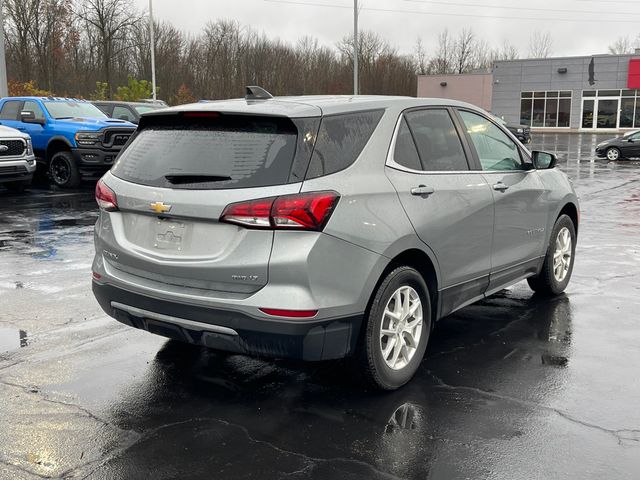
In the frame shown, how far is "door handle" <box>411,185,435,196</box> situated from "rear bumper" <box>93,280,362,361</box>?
94 centimetres

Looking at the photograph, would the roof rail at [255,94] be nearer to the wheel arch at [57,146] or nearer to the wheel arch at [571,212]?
the wheel arch at [571,212]

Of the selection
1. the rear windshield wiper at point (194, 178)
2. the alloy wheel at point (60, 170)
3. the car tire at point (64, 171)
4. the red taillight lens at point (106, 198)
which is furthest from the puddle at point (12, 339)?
the alloy wheel at point (60, 170)

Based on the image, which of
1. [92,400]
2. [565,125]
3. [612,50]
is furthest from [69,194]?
[612,50]

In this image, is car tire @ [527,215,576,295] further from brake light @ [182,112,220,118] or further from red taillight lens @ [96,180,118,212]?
red taillight lens @ [96,180,118,212]

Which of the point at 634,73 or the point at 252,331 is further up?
the point at 634,73

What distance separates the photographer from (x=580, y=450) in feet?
11.5

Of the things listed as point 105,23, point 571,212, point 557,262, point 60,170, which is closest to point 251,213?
point 557,262

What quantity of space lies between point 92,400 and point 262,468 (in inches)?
54.1

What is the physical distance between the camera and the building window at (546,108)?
5375 cm

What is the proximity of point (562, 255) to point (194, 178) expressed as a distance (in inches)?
161

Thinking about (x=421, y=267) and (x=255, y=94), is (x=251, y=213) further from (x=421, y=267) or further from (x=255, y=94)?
(x=421, y=267)

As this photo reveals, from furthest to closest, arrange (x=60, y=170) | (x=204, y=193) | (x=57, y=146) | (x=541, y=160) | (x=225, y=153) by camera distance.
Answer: (x=60, y=170) < (x=57, y=146) < (x=541, y=160) < (x=225, y=153) < (x=204, y=193)

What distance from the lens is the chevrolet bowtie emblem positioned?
3.84m

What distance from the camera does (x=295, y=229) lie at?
3.57 metres
